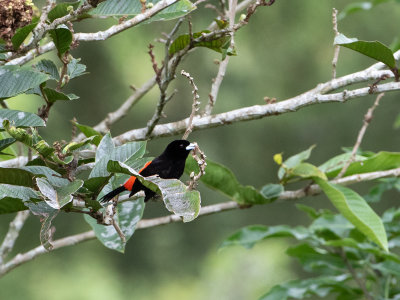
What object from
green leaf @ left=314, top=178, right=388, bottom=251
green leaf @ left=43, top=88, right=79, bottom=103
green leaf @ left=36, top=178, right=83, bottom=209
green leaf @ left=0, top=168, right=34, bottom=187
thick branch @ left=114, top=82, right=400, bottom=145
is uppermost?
green leaf @ left=43, top=88, right=79, bottom=103

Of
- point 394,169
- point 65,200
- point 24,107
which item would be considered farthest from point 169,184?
point 24,107

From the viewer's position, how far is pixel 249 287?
6.16m

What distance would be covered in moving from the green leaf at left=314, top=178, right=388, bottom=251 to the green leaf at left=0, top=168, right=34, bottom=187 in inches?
60.8

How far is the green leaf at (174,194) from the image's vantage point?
1806 mm

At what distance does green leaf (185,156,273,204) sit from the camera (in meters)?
3.40

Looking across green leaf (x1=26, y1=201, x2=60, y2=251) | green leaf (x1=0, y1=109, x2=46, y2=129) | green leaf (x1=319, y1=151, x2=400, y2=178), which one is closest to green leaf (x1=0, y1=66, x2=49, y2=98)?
green leaf (x1=0, y1=109, x2=46, y2=129)

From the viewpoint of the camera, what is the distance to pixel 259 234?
12.3 ft

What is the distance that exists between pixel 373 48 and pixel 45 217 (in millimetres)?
1307

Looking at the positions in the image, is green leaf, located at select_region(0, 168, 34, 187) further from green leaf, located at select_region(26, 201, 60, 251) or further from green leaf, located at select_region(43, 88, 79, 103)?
green leaf, located at select_region(43, 88, 79, 103)

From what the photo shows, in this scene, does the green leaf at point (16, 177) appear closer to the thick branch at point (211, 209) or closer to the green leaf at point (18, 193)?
the green leaf at point (18, 193)

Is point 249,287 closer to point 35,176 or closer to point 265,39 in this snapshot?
point 35,176

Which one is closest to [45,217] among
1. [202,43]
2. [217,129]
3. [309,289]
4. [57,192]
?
[57,192]

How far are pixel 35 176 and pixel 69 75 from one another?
0.61 metres

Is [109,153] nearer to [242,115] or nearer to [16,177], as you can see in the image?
[16,177]
